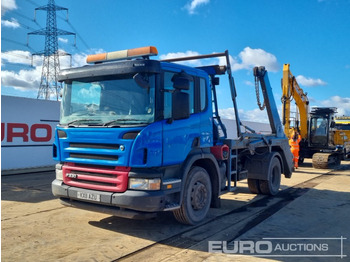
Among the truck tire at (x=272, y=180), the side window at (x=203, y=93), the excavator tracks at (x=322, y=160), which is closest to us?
the side window at (x=203, y=93)

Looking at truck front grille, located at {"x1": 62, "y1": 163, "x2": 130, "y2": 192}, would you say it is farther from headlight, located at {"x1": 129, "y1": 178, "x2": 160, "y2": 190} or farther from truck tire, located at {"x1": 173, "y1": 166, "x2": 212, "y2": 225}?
truck tire, located at {"x1": 173, "y1": 166, "x2": 212, "y2": 225}

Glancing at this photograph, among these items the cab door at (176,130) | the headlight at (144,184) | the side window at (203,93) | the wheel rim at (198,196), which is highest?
the side window at (203,93)

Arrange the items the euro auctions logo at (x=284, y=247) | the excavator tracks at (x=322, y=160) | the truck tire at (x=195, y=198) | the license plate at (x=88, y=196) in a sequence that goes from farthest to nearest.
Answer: the excavator tracks at (x=322, y=160) → the truck tire at (x=195, y=198) → the license plate at (x=88, y=196) → the euro auctions logo at (x=284, y=247)

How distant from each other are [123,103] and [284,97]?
423 inches

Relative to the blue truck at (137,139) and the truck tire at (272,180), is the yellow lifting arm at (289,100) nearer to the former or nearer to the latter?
the truck tire at (272,180)

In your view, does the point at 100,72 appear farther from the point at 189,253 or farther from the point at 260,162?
the point at 260,162

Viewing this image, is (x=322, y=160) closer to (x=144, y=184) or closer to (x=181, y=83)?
(x=181, y=83)

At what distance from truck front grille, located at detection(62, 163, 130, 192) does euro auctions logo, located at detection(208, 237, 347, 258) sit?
1.56 m

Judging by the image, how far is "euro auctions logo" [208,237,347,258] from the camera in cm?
422

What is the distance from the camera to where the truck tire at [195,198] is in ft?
16.5

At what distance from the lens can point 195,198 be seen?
206 inches

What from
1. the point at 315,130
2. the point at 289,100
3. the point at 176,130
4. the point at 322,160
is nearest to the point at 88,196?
the point at 176,130

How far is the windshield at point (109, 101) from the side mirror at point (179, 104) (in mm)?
348

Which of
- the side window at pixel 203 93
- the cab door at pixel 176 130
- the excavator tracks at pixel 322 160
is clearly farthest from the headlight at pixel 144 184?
the excavator tracks at pixel 322 160
